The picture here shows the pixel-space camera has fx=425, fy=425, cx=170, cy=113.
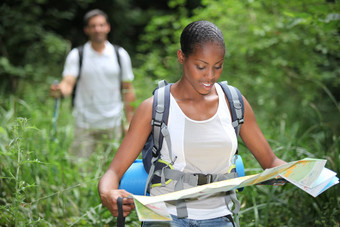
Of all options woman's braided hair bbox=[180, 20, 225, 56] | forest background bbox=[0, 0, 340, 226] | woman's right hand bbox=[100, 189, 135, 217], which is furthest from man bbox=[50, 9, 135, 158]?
woman's right hand bbox=[100, 189, 135, 217]

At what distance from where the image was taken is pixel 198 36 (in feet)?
6.95

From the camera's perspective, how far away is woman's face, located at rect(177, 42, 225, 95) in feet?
6.86

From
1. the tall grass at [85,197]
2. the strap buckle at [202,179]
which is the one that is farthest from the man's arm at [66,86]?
the strap buckle at [202,179]

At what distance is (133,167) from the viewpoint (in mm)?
2336

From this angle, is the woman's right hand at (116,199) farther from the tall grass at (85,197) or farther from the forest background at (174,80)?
the tall grass at (85,197)

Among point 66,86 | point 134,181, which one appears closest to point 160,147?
point 134,181

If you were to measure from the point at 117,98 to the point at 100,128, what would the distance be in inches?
20.5

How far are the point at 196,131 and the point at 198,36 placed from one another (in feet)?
1.57

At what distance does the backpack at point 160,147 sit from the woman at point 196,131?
0.10 ft

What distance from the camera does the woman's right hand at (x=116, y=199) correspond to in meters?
1.94

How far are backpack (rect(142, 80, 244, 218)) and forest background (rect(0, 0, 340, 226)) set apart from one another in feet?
2.23

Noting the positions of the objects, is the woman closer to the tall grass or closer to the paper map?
the paper map

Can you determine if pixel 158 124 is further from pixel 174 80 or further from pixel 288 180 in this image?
pixel 174 80

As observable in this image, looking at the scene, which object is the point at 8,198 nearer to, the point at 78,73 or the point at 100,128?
the point at 100,128
